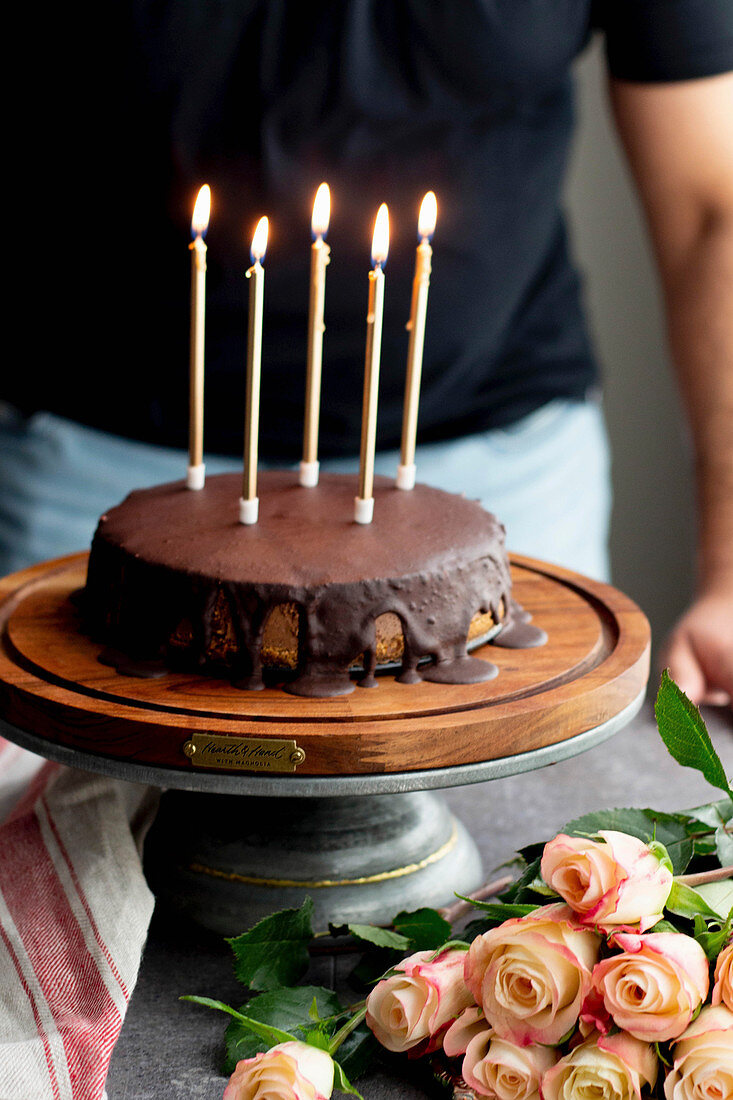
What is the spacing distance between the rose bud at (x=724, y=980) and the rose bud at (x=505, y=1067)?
0.32 ft

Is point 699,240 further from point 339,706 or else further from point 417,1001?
point 417,1001

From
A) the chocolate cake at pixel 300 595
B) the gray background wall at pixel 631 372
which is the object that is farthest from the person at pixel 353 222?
the gray background wall at pixel 631 372

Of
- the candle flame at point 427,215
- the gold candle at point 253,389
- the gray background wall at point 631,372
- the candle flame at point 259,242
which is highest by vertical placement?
the candle flame at point 427,215

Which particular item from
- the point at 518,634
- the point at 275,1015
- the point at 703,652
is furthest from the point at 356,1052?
the point at 703,652

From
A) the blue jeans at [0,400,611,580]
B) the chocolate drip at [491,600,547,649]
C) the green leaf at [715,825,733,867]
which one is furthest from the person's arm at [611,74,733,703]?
the green leaf at [715,825,733,867]

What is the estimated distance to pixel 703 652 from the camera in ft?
4.33

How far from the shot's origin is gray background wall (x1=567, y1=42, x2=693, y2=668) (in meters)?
2.93

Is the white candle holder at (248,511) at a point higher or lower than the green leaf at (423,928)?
higher

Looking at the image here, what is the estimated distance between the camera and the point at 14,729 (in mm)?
848

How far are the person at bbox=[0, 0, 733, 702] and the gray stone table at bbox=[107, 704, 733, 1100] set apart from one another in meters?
0.14

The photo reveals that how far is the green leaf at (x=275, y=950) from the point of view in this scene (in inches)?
30.6

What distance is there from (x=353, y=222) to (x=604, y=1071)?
1.16 meters

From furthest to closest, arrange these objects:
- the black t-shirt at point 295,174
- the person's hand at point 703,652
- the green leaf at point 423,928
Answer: the black t-shirt at point 295,174 < the person's hand at point 703,652 < the green leaf at point 423,928

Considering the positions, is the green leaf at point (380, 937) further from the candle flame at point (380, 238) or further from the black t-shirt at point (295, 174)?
the black t-shirt at point (295, 174)
